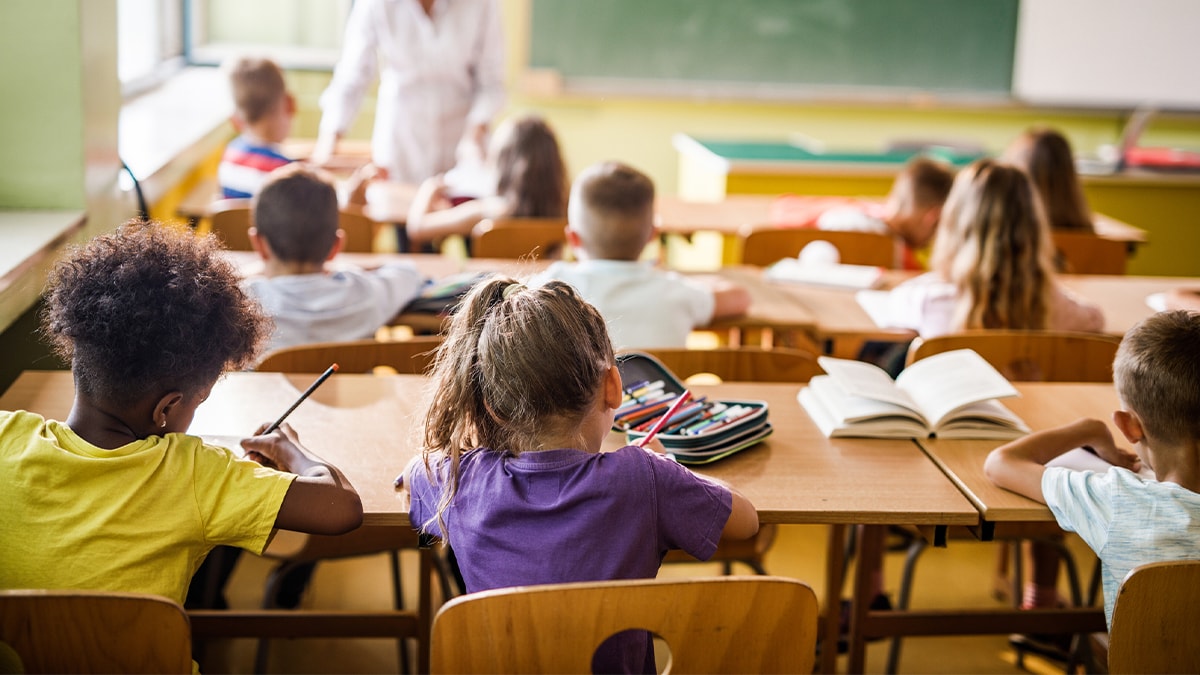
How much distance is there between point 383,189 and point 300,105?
2098 mm

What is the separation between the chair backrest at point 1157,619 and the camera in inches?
55.0

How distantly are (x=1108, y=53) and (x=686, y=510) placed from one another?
5.86 m

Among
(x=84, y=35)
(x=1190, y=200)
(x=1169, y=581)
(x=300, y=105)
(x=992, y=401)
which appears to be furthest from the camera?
(x=300, y=105)

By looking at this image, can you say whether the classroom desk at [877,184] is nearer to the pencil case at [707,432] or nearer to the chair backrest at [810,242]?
the chair backrest at [810,242]

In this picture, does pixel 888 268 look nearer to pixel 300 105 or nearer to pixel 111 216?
pixel 111 216

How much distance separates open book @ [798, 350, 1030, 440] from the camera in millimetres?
1962

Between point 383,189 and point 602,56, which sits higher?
point 602,56

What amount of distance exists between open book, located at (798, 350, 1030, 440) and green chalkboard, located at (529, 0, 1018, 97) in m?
4.60

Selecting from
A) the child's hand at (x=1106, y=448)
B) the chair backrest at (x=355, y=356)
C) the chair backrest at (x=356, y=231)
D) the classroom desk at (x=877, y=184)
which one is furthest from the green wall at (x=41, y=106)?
the classroom desk at (x=877, y=184)

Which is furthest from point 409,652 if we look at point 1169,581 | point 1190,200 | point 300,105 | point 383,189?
point 1190,200

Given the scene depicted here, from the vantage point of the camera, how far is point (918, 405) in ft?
6.66

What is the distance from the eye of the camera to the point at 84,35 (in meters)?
2.54

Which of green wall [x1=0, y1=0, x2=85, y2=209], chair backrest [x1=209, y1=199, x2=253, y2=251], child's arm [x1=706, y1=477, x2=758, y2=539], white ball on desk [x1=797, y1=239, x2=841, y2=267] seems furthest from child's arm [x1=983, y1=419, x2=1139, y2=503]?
chair backrest [x1=209, y1=199, x2=253, y2=251]

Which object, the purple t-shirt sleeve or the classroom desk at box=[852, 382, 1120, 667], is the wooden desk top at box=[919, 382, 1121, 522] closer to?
the classroom desk at box=[852, 382, 1120, 667]
